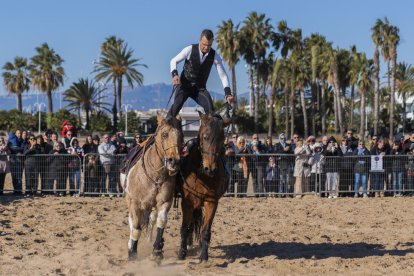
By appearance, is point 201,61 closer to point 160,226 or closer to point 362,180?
point 160,226

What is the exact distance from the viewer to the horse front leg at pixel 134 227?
1005 centimetres

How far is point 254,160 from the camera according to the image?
19.9 metres

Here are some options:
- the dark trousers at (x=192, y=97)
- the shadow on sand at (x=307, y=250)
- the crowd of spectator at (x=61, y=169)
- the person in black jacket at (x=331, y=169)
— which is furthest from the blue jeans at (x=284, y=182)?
the dark trousers at (x=192, y=97)

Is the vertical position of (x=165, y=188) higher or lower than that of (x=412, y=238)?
higher

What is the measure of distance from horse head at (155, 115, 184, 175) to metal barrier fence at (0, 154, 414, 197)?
965 cm

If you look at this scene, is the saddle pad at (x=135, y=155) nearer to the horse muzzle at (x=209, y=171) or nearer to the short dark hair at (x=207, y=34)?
the horse muzzle at (x=209, y=171)

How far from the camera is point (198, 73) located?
10.5 metres

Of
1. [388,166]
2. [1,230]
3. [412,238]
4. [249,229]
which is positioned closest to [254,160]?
[388,166]

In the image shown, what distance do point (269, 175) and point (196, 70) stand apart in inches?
388

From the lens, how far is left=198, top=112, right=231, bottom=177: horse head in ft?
31.3

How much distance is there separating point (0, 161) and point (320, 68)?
190 feet

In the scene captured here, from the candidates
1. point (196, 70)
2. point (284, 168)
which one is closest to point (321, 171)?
point (284, 168)

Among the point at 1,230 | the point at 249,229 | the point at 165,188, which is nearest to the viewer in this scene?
the point at 165,188

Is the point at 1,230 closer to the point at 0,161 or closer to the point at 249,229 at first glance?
the point at 249,229
